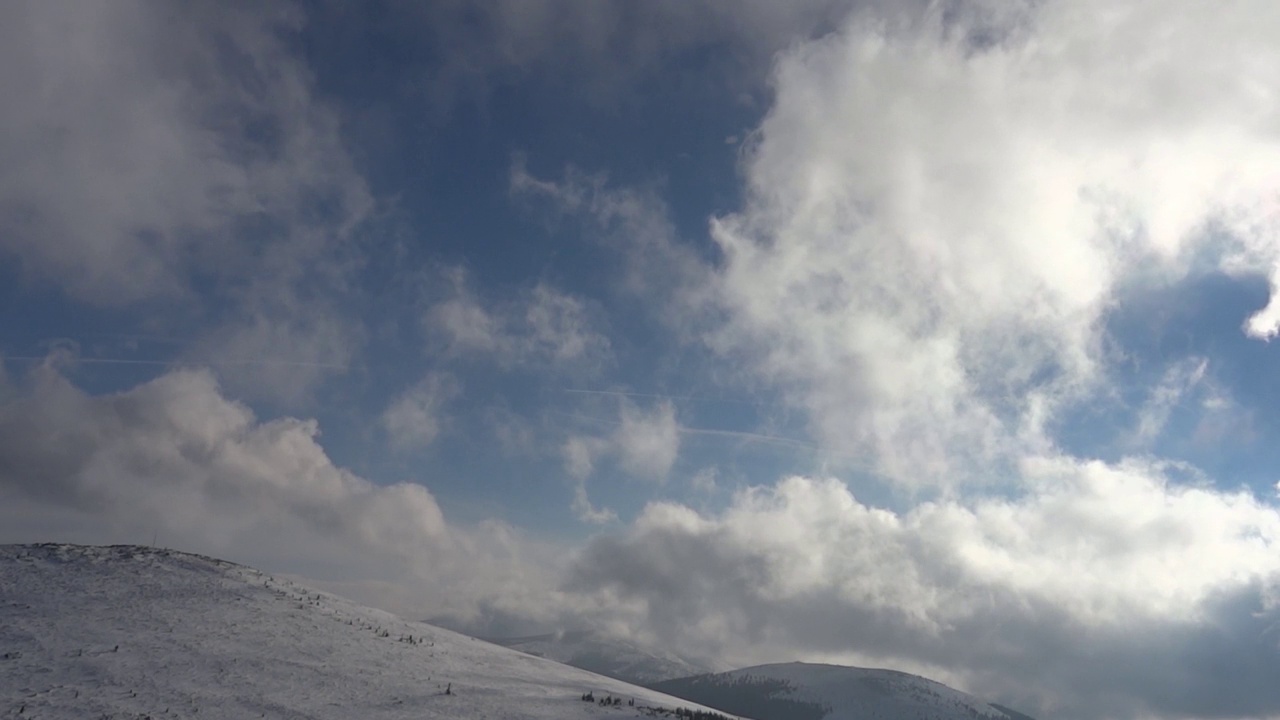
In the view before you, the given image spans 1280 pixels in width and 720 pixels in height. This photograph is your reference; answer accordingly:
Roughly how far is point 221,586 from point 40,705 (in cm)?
2675

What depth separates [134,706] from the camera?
3553 centimetres

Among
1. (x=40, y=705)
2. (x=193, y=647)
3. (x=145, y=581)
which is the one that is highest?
(x=145, y=581)

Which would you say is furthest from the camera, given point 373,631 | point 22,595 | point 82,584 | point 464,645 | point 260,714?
point 464,645

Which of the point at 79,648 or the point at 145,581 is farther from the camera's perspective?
the point at 145,581

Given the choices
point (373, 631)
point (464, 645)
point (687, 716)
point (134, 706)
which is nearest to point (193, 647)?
point (134, 706)

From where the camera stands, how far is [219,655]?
44562 mm

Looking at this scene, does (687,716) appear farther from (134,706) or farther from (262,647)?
(134,706)

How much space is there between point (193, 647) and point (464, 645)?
2464 cm

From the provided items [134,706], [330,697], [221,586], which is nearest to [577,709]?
[330,697]

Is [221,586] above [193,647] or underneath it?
above

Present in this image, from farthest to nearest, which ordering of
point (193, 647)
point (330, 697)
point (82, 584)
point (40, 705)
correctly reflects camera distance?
point (82, 584) → point (193, 647) → point (330, 697) → point (40, 705)

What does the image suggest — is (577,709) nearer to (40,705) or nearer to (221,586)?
(40,705)

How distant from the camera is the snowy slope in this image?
37594 millimetres

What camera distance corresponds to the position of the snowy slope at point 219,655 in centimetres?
3759
